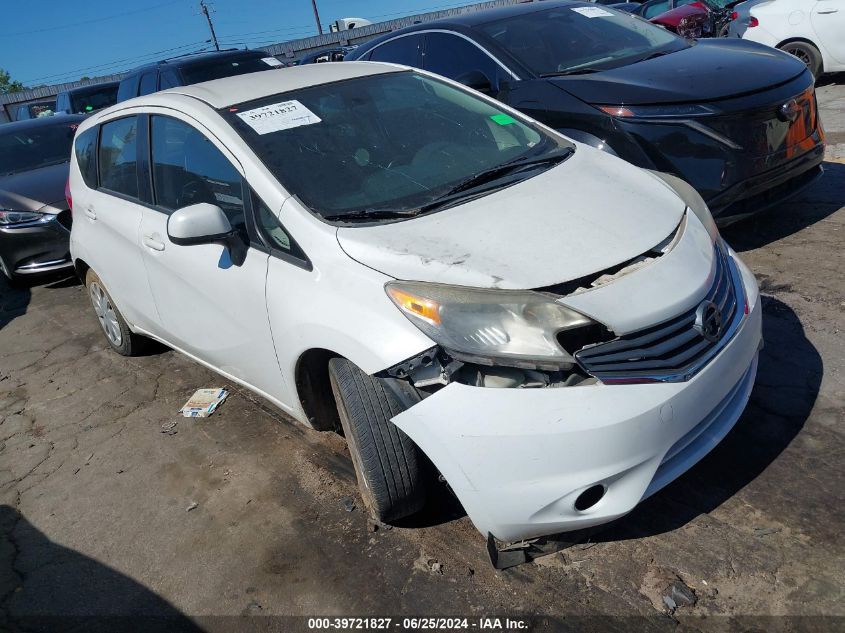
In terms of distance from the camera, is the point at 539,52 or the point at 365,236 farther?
the point at 539,52

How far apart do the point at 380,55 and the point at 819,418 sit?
4779 millimetres

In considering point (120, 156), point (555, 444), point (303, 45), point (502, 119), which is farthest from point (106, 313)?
point (303, 45)

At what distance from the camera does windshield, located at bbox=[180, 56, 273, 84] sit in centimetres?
845

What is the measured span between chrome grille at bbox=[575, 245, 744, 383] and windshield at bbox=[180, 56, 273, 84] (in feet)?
24.2

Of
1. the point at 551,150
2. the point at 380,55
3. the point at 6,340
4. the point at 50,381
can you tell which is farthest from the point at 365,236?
the point at 6,340

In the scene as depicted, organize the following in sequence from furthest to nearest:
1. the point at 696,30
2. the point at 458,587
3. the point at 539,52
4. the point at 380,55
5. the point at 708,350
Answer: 1. the point at 696,30
2. the point at 380,55
3. the point at 539,52
4. the point at 458,587
5. the point at 708,350

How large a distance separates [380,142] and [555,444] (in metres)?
1.70

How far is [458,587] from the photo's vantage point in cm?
247

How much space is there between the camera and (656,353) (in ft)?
7.23

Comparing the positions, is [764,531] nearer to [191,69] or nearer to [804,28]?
[191,69]

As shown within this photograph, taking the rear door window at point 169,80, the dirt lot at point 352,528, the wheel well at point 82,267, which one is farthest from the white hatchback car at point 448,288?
the rear door window at point 169,80

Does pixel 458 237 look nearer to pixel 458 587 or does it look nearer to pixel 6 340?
pixel 458 587

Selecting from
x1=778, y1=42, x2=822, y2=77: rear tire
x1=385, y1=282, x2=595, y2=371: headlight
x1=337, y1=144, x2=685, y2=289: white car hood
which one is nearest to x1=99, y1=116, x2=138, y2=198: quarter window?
x1=337, y1=144, x2=685, y2=289: white car hood

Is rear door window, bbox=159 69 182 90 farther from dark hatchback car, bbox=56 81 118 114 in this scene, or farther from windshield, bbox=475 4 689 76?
windshield, bbox=475 4 689 76
